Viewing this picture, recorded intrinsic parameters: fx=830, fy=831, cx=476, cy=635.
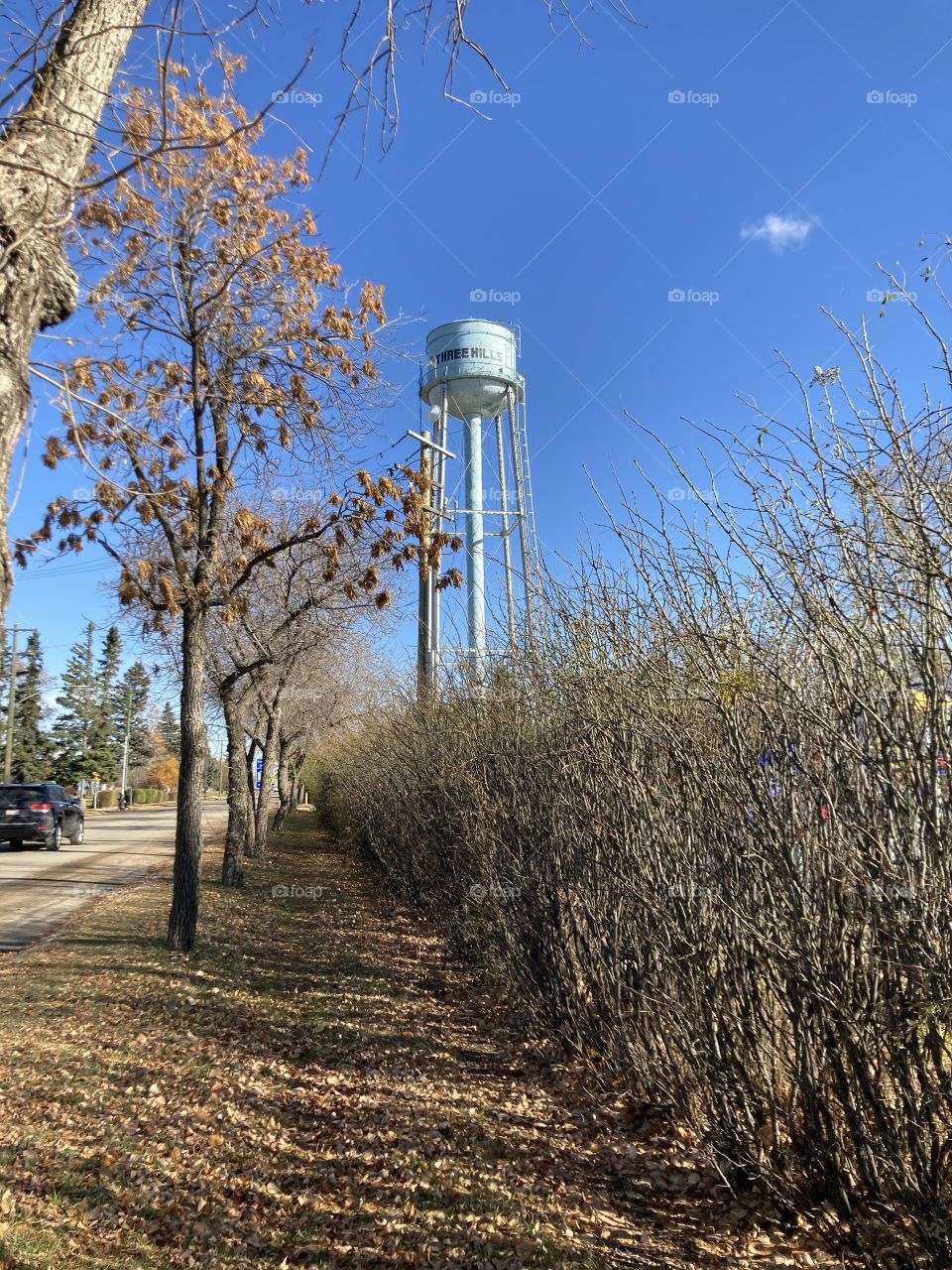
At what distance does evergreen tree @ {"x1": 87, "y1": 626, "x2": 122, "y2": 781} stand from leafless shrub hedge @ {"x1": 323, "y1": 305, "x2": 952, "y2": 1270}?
56368 millimetres

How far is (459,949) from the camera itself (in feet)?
27.5

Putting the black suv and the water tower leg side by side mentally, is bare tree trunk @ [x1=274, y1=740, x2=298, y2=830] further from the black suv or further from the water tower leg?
the water tower leg

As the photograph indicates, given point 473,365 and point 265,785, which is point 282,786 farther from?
point 473,365

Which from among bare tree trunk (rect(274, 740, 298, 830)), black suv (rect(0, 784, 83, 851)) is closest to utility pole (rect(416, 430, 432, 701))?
bare tree trunk (rect(274, 740, 298, 830))

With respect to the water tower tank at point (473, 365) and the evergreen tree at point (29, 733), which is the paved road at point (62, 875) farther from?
the evergreen tree at point (29, 733)

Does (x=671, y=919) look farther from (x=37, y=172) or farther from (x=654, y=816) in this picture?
(x=37, y=172)

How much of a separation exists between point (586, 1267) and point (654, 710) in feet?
7.34

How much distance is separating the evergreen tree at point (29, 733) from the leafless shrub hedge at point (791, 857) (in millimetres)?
47328

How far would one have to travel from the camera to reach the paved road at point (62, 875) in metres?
10.6

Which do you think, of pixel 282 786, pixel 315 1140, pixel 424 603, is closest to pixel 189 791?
pixel 315 1140

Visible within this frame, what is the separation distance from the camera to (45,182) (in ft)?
8.21

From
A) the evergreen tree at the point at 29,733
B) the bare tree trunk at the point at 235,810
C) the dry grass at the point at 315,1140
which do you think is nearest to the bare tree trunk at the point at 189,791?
the dry grass at the point at 315,1140

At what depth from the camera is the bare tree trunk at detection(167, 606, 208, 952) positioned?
845 centimetres

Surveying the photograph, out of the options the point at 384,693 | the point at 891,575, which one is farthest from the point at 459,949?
the point at 891,575
